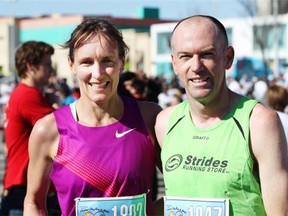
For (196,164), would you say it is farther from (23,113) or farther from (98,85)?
(23,113)

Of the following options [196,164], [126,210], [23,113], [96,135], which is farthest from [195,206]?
[23,113]

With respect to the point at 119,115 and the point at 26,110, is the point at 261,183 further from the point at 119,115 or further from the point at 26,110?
the point at 26,110

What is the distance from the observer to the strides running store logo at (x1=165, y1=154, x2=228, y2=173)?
3.89m

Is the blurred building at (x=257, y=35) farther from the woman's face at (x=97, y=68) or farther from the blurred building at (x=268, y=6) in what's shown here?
the woman's face at (x=97, y=68)

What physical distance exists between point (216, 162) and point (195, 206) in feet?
0.74

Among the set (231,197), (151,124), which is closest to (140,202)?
(151,124)

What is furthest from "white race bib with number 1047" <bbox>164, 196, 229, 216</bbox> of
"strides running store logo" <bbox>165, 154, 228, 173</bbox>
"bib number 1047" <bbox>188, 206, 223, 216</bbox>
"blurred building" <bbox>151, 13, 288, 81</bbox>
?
"blurred building" <bbox>151, 13, 288, 81</bbox>

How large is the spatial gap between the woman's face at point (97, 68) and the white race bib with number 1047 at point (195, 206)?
67 cm

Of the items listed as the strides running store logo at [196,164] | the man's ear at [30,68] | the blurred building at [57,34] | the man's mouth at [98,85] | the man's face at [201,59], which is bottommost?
the blurred building at [57,34]

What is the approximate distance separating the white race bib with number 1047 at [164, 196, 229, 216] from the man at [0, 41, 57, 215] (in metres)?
2.67

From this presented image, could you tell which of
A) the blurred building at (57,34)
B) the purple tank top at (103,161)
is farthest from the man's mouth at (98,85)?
the blurred building at (57,34)

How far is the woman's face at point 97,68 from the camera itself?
437 centimetres

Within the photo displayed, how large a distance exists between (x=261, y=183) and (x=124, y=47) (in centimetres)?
115

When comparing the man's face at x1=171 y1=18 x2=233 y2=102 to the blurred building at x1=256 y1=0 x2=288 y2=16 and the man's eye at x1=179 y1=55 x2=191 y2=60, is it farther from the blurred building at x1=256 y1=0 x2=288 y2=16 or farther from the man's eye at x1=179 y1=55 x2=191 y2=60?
the blurred building at x1=256 y1=0 x2=288 y2=16
